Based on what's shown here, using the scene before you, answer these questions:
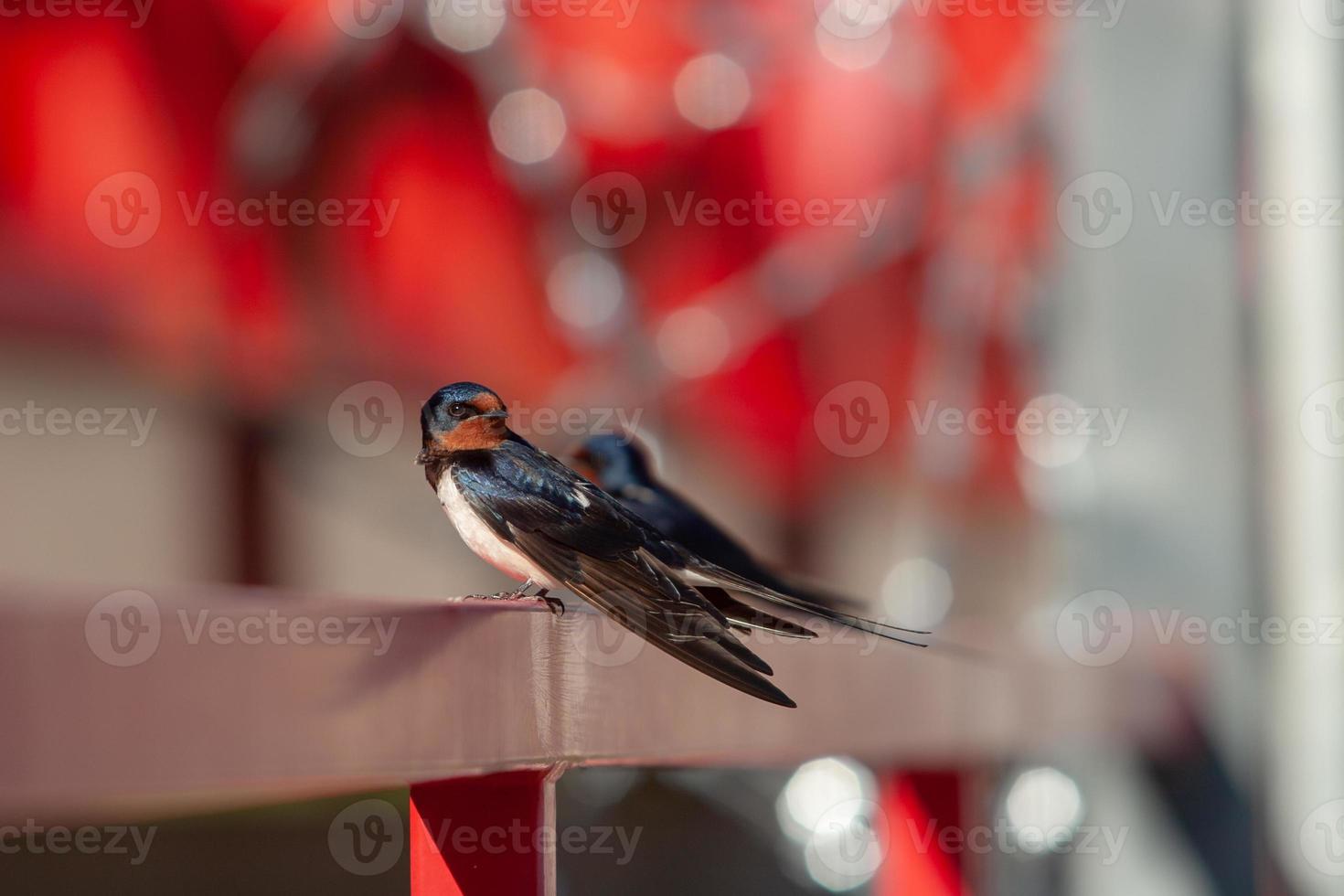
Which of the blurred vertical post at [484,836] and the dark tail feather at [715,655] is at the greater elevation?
the dark tail feather at [715,655]

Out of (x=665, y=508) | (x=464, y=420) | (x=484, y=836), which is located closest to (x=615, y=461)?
(x=665, y=508)

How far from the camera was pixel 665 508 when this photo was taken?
786 mm

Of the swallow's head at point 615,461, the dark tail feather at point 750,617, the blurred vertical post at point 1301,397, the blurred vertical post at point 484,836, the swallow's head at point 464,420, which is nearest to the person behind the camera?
the blurred vertical post at point 484,836

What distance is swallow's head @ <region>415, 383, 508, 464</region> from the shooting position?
68 centimetres

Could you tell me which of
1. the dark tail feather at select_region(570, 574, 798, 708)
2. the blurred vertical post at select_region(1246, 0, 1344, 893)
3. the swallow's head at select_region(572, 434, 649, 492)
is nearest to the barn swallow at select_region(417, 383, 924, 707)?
the dark tail feather at select_region(570, 574, 798, 708)

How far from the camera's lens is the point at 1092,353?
4.51ft

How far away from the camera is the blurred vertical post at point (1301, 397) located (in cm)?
127

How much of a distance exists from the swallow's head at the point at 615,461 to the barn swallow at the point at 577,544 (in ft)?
0.39

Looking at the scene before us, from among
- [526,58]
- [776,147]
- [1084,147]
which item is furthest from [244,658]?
[776,147]

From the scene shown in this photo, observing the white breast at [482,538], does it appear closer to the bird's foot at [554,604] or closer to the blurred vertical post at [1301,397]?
the bird's foot at [554,604]

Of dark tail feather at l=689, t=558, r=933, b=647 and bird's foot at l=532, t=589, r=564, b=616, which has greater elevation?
dark tail feather at l=689, t=558, r=933, b=647

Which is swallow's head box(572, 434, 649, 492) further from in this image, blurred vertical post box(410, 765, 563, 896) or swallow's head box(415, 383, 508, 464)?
blurred vertical post box(410, 765, 563, 896)

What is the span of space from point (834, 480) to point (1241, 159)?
103 cm

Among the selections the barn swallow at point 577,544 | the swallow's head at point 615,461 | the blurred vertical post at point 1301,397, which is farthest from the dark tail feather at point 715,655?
the blurred vertical post at point 1301,397
